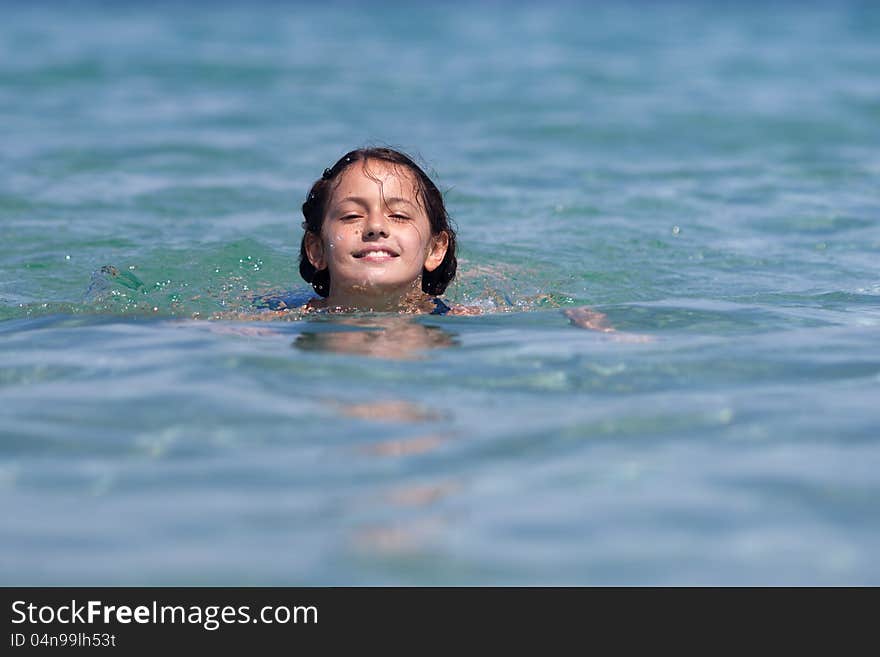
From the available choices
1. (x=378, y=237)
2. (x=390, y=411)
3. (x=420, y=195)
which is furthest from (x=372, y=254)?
(x=390, y=411)

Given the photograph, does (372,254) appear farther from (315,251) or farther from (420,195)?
(315,251)

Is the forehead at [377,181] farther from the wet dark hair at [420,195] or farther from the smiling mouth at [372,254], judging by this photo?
the smiling mouth at [372,254]

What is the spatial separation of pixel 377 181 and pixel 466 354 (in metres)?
1.29

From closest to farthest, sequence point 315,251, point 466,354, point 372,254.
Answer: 1. point 466,354
2. point 372,254
3. point 315,251

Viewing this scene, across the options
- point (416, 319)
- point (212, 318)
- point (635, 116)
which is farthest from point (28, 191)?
point (635, 116)

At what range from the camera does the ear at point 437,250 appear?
6271mm

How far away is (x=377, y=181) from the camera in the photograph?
5867mm

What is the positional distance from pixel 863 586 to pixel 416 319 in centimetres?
306

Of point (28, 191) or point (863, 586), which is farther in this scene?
point (28, 191)

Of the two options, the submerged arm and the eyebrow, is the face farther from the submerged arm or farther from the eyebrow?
the submerged arm
